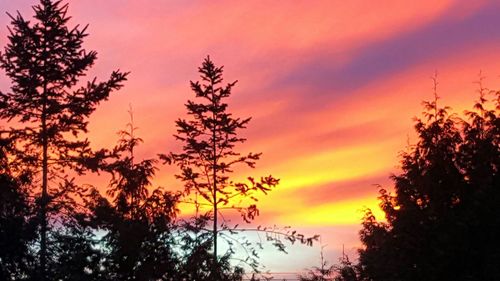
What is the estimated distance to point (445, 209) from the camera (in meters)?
31.2

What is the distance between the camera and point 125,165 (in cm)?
3512

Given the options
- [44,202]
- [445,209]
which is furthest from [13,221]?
[445,209]

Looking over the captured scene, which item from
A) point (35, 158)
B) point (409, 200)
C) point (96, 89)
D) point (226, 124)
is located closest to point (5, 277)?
point (35, 158)

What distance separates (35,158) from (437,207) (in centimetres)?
1720

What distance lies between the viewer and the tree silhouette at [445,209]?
97.7 feet

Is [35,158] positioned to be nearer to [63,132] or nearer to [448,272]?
[63,132]

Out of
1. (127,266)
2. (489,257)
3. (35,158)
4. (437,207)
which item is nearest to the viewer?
(489,257)

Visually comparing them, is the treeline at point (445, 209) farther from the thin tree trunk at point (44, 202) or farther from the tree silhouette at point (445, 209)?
the thin tree trunk at point (44, 202)

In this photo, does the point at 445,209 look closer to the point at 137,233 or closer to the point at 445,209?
the point at 445,209

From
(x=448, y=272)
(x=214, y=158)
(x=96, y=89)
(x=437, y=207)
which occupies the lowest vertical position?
(x=448, y=272)

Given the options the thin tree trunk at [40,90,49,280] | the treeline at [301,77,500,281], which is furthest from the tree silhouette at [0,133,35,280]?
the treeline at [301,77,500,281]

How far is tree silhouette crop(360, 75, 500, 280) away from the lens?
97.7 ft

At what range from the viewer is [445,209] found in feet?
102

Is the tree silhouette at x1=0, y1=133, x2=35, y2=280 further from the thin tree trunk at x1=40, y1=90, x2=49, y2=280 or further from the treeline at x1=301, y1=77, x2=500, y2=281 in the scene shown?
the treeline at x1=301, y1=77, x2=500, y2=281
